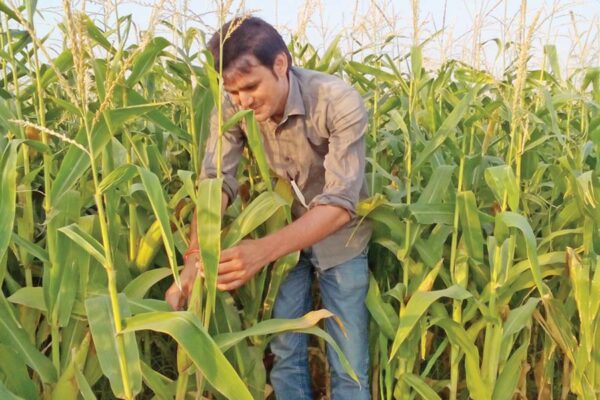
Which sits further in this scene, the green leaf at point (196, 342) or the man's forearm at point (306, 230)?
the man's forearm at point (306, 230)

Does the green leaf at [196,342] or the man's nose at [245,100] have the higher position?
the man's nose at [245,100]

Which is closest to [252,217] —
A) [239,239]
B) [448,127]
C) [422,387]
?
[239,239]

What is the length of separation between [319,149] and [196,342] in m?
1.00

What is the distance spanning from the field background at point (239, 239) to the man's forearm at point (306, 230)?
9 centimetres

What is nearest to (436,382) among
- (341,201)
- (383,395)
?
(383,395)

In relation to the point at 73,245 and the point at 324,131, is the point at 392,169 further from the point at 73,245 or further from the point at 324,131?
the point at 73,245

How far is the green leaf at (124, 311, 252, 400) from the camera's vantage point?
54.7 inches

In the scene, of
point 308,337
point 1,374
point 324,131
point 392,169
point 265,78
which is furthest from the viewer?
point 392,169

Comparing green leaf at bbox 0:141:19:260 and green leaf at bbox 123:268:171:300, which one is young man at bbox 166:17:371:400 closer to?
green leaf at bbox 123:268:171:300

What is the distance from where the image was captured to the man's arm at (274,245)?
1777 millimetres

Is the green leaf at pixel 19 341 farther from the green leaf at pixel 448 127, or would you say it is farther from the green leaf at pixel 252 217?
the green leaf at pixel 448 127

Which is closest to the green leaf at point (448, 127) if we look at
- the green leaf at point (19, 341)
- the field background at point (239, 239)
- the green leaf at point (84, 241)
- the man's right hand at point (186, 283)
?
the field background at point (239, 239)

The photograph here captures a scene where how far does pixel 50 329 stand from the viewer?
1.98 m

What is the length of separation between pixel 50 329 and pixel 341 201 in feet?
3.21
